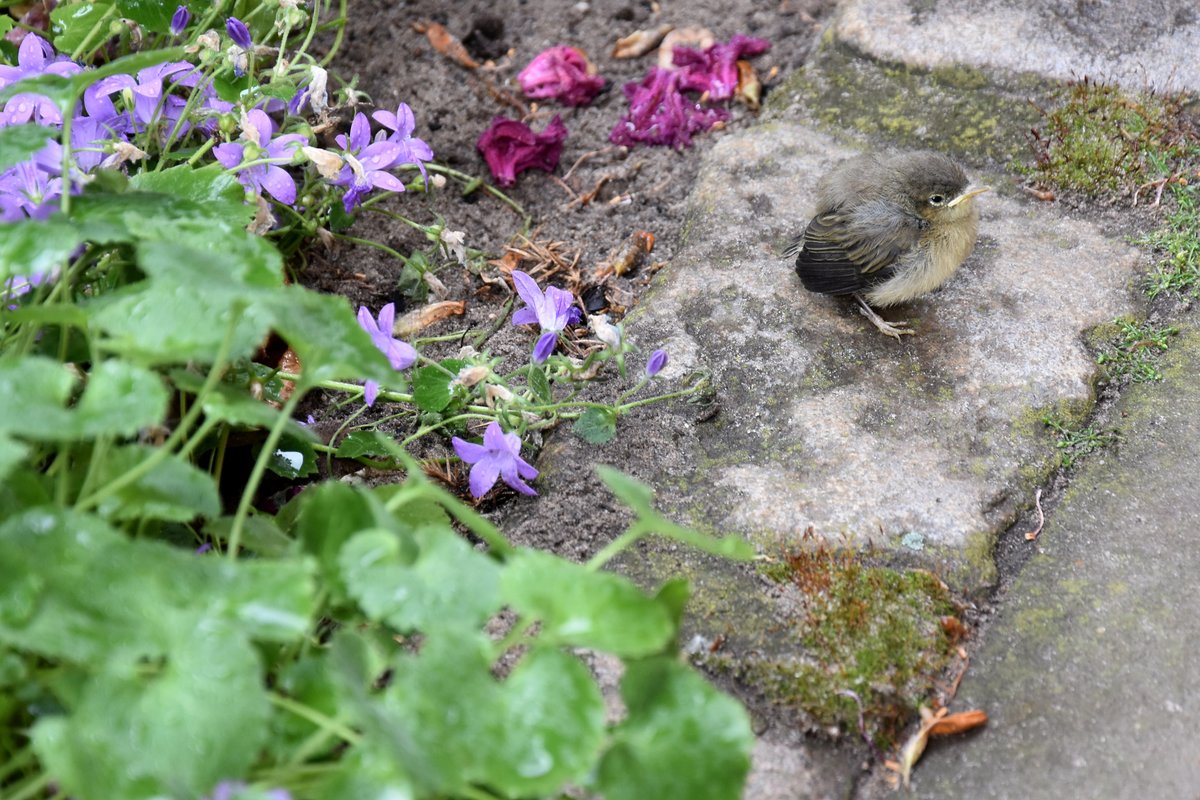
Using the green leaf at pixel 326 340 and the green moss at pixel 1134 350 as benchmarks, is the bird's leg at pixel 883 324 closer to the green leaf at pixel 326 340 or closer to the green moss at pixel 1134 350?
the green moss at pixel 1134 350

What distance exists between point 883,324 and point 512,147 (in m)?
1.49

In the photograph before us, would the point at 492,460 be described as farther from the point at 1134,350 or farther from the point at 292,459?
the point at 1134,350

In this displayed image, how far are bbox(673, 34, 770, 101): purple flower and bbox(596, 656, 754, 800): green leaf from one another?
10.0 ft

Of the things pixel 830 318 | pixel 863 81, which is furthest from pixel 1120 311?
pixel 863 81

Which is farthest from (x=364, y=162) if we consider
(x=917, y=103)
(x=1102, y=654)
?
(x=1102, y=654)

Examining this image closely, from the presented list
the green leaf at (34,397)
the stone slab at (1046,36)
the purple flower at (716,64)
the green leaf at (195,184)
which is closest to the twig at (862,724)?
the green leaf at (34,397)

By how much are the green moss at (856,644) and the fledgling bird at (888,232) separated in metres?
1.02

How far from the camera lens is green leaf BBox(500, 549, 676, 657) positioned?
1.49 meters

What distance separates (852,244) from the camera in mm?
3309

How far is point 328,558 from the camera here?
170 cm

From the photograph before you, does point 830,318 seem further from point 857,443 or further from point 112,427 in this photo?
point 112,427

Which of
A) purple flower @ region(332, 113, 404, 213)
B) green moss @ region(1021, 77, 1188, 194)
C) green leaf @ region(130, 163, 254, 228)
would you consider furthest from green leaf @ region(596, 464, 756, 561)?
green moss @ region(1021, 77, 1188, 194)

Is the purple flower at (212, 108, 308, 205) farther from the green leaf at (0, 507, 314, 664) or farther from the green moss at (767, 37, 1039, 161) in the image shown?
the green moss at (767, 37, 1039, 161)

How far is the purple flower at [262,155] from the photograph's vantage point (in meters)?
2.73
